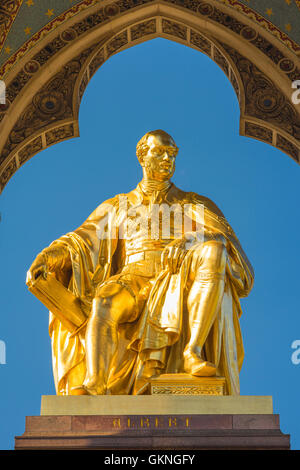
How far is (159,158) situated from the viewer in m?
7.16

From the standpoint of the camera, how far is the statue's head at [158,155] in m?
7.16

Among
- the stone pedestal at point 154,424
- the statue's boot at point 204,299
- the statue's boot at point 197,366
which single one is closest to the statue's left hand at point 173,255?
the statue's boot at point 204,299

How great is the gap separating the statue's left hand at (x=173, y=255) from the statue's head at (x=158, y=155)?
84 centimetres

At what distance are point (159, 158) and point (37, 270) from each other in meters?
1.41

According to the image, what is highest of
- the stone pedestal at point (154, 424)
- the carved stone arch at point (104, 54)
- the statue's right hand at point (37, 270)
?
the carved stone arch at point (104, 54)

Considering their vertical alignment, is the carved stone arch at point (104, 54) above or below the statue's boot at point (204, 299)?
above

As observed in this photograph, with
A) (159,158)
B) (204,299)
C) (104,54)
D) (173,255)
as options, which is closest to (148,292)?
(173,255)

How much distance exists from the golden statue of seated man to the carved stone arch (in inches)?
71.7

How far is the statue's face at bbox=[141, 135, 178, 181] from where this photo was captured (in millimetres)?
7156

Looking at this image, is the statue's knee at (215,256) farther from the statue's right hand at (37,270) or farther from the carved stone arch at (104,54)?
the carved stone arch at (104,54)

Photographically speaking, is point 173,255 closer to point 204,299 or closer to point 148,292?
point 148,292

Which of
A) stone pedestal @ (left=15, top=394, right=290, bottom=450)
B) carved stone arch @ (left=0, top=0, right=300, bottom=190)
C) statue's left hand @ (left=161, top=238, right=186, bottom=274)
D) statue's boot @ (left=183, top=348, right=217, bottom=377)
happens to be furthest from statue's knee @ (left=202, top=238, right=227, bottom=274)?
carved stone arch @ (left=0, top=0, right=300, bottom=190)

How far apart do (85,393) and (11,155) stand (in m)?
3.39
